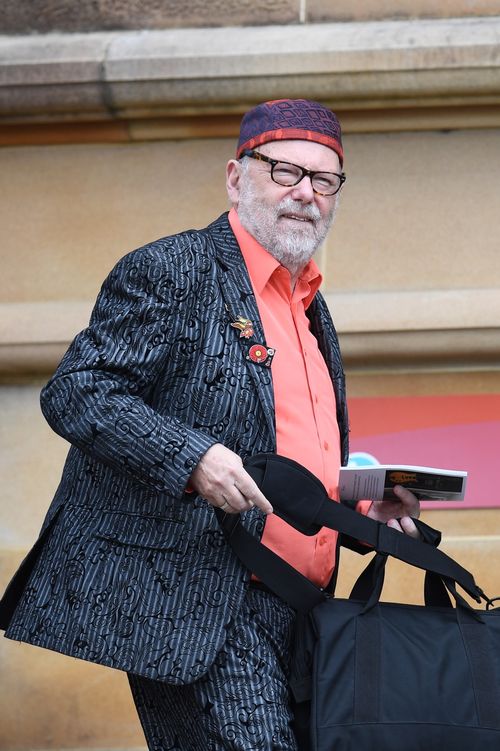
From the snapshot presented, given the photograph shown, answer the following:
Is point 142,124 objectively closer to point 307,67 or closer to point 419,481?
point 307,67

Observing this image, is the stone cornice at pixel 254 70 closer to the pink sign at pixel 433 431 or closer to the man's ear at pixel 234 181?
the pink sign at pixel 433 431

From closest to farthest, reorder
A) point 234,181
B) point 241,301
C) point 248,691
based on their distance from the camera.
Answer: point 248,691, point 241,301, point 234,181

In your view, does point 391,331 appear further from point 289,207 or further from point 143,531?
point 143,531

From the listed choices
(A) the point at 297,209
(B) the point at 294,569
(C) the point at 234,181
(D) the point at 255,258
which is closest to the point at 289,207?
(A) the point at 297,209

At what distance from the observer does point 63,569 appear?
111 inches

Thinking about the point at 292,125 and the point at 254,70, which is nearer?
the point at 292,125

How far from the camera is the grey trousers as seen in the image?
2.66 metres

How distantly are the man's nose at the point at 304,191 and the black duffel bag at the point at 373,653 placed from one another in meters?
0.72

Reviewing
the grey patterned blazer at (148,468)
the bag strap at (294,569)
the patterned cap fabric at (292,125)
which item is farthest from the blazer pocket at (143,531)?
the patterned cap fabric at (292,125)

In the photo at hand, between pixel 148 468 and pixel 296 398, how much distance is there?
1.62ft

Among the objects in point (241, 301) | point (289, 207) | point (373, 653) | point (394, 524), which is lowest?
point (373, 653)

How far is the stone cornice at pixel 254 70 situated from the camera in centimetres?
482

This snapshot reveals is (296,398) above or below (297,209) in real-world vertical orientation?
below

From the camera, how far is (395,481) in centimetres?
306
